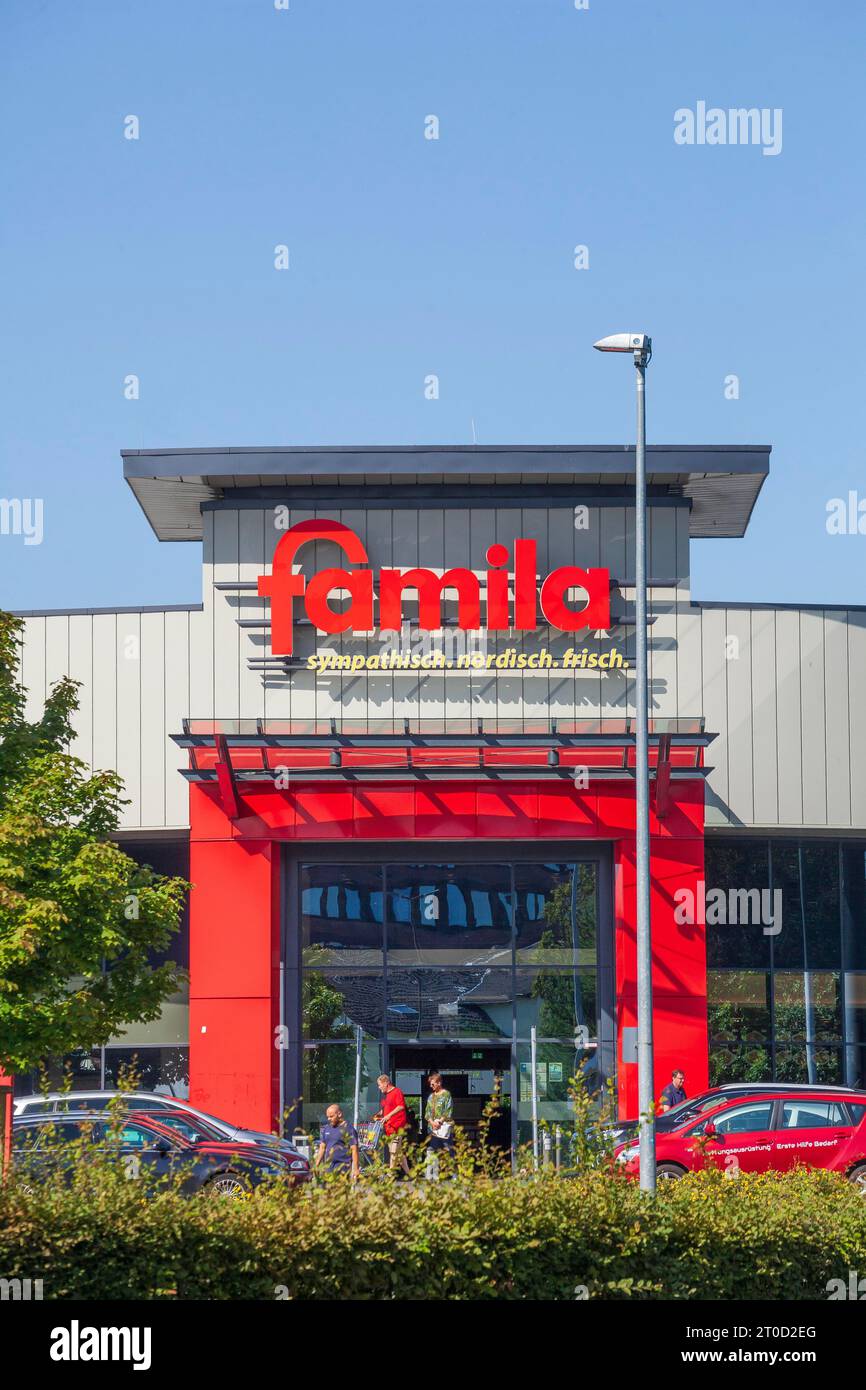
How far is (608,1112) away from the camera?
13.4m

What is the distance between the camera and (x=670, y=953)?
3000 centimetres

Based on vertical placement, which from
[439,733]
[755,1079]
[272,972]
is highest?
[439,733]

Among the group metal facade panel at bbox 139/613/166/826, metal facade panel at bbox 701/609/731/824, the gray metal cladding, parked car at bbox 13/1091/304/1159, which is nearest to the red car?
parked car at bbox 13/1091/304/1159

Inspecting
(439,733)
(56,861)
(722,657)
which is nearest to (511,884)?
(439,733)

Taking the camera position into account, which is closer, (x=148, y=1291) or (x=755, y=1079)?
(x=148, y=1291)

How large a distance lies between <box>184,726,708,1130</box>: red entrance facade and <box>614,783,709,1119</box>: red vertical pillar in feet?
0.08

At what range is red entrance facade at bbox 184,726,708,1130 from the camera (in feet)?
97.9

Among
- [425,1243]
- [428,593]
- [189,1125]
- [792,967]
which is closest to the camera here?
[425,1243]

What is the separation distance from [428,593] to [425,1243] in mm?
21209

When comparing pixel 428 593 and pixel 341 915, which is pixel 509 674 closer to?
pixel 428 593

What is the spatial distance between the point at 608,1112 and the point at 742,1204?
1.47m

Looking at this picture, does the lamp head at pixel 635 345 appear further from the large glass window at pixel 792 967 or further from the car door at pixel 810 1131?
the large glass window at pixel 792 967

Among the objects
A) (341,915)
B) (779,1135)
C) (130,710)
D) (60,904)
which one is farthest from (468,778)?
(60,904)
